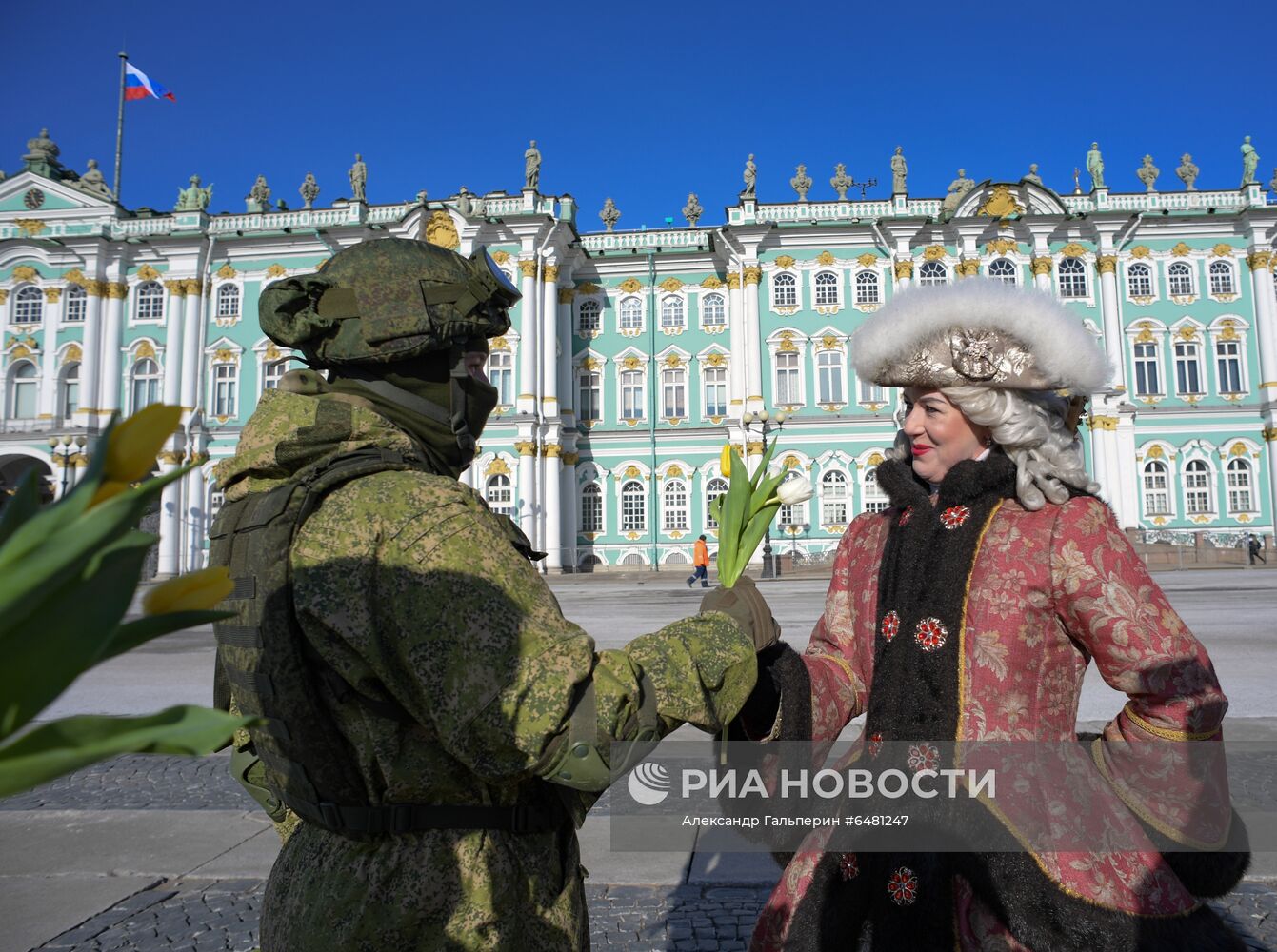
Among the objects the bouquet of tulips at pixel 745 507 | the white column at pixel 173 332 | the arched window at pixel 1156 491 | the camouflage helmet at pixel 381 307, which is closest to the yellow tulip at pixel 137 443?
the camouflage helmet at pixel 381 307

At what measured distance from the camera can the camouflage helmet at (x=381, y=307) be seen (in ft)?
5.68

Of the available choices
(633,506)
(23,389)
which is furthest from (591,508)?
(23,389)

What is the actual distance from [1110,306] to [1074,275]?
1.70m

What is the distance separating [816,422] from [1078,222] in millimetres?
11948

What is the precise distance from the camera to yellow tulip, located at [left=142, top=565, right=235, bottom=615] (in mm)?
606

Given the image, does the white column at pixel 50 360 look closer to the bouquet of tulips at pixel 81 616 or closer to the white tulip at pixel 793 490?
the white tulip at pixel 793 490

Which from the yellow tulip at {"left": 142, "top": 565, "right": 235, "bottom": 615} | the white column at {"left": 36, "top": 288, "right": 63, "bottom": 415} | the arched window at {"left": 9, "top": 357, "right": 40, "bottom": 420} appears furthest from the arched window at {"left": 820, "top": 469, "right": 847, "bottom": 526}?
the yellow tulip at {"left": 142, "top": 565, "right": 235, "bottom": 615}

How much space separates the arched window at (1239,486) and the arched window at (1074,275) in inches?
320

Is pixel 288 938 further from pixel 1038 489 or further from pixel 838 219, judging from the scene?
pixel 838 219

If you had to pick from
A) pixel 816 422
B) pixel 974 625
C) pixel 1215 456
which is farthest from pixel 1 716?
pixel 1215 456

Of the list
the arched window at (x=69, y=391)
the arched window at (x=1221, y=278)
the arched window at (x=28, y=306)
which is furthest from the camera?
the arched window at (x=28, y=306)

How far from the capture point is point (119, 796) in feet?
Answer: 17.4

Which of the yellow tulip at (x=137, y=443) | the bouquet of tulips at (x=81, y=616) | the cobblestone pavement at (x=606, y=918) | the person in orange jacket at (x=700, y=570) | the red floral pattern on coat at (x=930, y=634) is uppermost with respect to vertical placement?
the yellow tulip at (x=137, y=443)

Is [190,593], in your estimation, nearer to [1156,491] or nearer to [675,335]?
[675,335]
